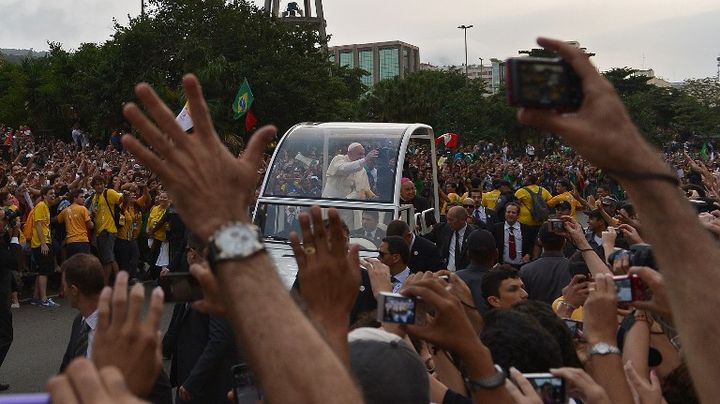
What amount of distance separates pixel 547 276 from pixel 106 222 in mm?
8270

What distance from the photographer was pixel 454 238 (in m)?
10.3

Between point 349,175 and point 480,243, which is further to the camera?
point 349,175

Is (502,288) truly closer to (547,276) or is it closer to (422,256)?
(547,276)

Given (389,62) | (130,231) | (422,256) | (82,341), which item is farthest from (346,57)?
(82,341)

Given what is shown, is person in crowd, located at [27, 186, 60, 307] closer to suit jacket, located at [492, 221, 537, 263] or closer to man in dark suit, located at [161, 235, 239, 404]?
suit jacket, located at [492, 221, 537, 263]

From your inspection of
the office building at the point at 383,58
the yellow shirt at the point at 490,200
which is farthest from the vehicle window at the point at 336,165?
the office building at the point at 383,58

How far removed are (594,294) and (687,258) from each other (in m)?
0.99

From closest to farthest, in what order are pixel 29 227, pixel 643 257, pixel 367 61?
pixel 643 257
pixel 29 227
pixel 367 61

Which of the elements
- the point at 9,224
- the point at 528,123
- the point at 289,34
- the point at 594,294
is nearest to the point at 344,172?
the point at 9,224

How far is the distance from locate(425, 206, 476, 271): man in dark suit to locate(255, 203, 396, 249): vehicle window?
3.29 ft

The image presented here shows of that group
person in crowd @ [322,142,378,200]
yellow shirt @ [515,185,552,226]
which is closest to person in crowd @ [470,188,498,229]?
yellow shirt @ [515,185,552,226]

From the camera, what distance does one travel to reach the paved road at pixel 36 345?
8.55 metres

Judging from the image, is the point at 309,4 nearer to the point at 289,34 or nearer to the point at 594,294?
the point at 289,34

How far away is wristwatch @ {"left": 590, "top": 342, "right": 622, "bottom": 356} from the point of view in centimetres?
269
